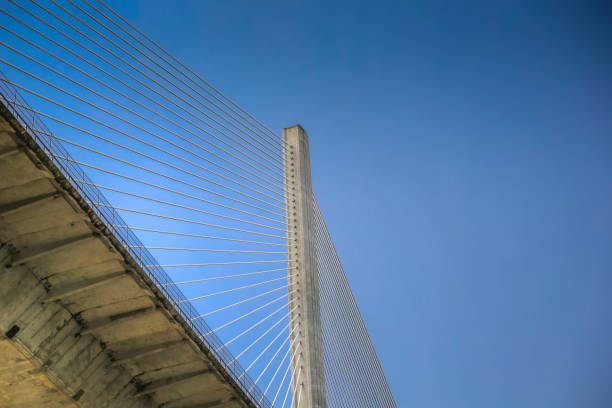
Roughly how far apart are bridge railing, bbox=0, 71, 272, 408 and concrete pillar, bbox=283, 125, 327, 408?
4.88ft

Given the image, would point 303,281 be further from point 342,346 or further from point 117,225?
point 117,225

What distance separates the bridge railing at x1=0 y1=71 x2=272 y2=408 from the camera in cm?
1348

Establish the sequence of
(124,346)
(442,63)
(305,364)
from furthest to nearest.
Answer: (442,63), (305,364), (124,346)

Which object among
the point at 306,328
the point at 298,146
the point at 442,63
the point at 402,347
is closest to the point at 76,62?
the point at 442,63

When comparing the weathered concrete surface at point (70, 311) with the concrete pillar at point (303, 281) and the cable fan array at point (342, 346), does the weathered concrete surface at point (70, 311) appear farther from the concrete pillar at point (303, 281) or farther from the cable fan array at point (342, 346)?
the cable fan array at point (342, 346)

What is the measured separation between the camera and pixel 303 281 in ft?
72.0

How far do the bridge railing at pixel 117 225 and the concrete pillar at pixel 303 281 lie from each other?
1488 millimetres

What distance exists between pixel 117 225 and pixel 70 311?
2.17 metres

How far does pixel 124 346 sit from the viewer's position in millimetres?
16547

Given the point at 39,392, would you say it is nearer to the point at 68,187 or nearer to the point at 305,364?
the point at 68,187

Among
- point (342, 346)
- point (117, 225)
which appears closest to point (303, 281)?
point (342, 346)

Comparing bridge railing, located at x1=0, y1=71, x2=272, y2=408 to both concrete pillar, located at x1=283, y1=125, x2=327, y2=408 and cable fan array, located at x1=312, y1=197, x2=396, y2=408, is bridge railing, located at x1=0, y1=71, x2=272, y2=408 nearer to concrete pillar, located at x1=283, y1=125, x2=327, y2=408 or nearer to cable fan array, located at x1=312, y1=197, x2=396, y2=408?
concrete pillar, located at x1=283, y1=125, x2=327, y2=408

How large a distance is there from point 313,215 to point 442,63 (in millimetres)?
41158

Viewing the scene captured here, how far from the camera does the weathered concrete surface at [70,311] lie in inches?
536
